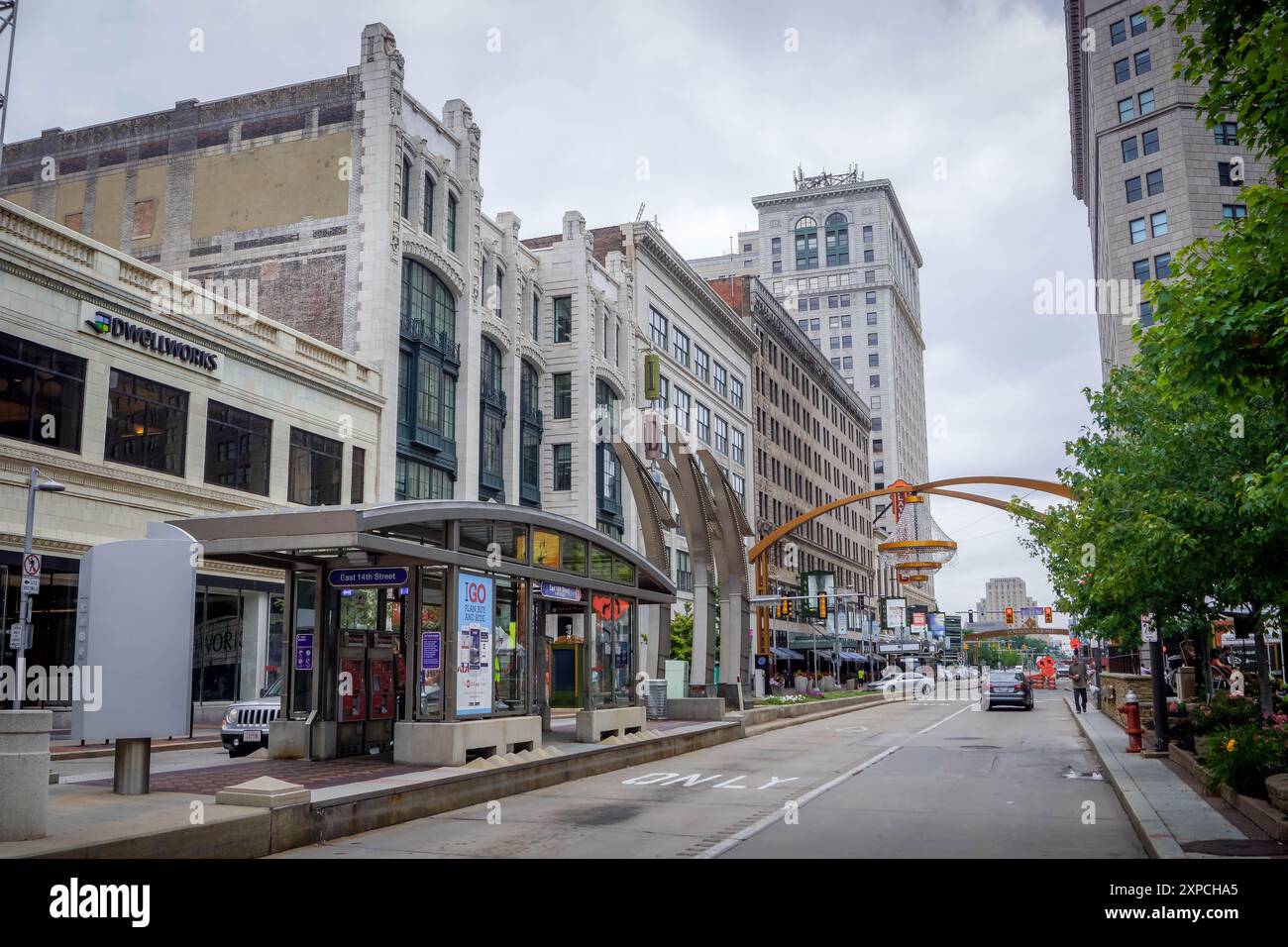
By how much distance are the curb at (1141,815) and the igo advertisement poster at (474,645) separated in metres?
9.04

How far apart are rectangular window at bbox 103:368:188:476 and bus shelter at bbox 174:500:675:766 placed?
13918mm

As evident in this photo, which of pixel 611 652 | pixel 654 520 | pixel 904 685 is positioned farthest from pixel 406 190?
pixel 904 685

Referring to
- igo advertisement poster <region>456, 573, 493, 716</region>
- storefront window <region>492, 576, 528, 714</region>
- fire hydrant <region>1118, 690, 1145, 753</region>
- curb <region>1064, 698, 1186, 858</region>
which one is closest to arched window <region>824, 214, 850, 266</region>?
fire hydrant <region>1118, 690, 1145, 753</region>

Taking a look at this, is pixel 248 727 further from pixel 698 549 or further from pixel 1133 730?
pixel 1133 730

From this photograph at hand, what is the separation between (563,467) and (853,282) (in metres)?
108

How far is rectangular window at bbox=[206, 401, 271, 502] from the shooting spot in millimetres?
31906

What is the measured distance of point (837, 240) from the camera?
154625mm

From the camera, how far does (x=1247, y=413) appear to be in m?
14.9

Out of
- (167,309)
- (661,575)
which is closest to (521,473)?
(167,309)

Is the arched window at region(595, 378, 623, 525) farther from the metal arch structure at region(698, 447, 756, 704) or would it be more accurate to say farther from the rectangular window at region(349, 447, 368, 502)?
the metal arch structure at region(698, 447, 756, 704)

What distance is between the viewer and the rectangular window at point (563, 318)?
52.5m

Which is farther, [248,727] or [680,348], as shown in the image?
[680,348]

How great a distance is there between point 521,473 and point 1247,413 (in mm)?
37109

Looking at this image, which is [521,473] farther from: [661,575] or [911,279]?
[911,279]
